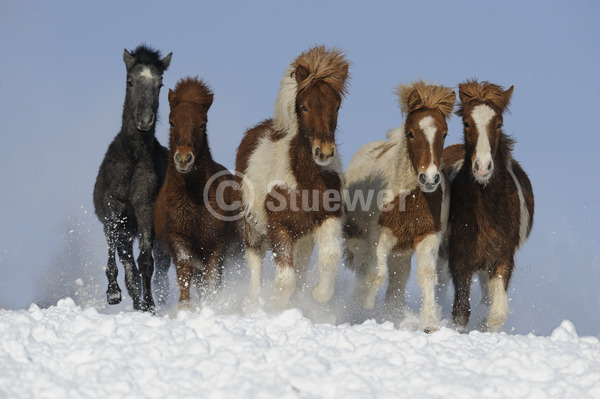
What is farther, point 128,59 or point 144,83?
point 128,59

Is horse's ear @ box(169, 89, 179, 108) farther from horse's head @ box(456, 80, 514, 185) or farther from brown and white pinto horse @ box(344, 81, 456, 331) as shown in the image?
horse's head @ box(456, 80, 514, 185)

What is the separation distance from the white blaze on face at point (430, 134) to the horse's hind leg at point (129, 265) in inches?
164

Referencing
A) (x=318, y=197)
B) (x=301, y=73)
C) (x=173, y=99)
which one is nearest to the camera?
(x=318, y=197)

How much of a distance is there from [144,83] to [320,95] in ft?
9.03

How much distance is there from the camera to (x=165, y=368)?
5.29 metres

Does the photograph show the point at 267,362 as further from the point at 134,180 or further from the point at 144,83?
the point at 144,83

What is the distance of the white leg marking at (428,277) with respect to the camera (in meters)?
8.26

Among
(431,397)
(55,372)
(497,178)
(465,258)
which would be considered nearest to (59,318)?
(55,372)

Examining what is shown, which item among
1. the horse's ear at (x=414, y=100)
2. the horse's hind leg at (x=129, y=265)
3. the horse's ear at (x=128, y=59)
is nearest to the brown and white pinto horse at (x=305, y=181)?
the horse's ear at (x=414, y=100)

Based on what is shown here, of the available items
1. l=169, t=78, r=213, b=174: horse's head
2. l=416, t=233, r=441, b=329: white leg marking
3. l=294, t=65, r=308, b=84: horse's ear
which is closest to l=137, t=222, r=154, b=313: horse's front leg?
l=169, t=78, r=213, b=174: horse's head

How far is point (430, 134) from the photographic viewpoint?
8.35m

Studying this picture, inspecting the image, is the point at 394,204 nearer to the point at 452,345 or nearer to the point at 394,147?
the point at 394,147

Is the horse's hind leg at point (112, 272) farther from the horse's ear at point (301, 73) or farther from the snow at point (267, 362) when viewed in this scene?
the snow at point (267, 362)

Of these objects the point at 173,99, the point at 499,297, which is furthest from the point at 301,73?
the point at 499,297
